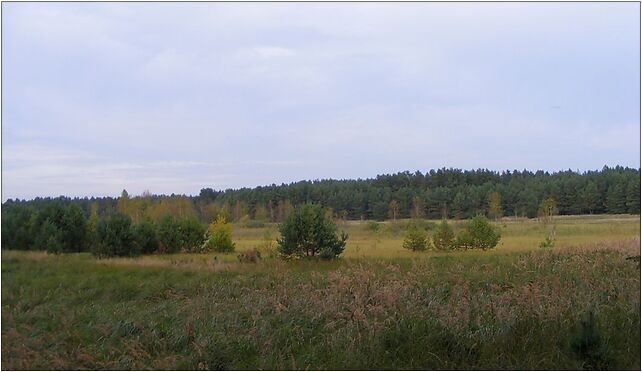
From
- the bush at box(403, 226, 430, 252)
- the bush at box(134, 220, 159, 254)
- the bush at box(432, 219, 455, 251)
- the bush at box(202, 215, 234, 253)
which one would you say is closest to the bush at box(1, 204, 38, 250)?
the bush at box(134, 220, 159, 254)

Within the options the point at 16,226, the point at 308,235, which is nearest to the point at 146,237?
the point at 308,235

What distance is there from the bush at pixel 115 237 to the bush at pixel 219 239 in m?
11.5

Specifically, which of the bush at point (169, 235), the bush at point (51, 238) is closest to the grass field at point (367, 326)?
the bush at point (51, 238)

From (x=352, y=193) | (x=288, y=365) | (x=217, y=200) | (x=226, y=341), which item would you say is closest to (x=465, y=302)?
(x=288, y=365)

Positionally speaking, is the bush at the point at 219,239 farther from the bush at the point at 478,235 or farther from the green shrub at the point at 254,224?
the bush at the point at 478,235

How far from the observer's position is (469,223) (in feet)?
127

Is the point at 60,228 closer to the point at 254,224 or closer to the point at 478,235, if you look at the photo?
the point at 478,235

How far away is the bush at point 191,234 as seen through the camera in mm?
36344

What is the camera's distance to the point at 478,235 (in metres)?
36.8

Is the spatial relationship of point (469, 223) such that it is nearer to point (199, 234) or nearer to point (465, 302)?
point (199, 234)

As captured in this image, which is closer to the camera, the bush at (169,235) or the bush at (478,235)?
the bush at (169,235)

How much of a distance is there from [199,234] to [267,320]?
31731 mm

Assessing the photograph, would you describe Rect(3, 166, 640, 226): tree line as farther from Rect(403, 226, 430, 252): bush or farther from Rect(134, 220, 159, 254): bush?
Rect(403, 226, 430, 252): bush

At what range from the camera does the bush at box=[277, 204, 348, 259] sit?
3006cm
